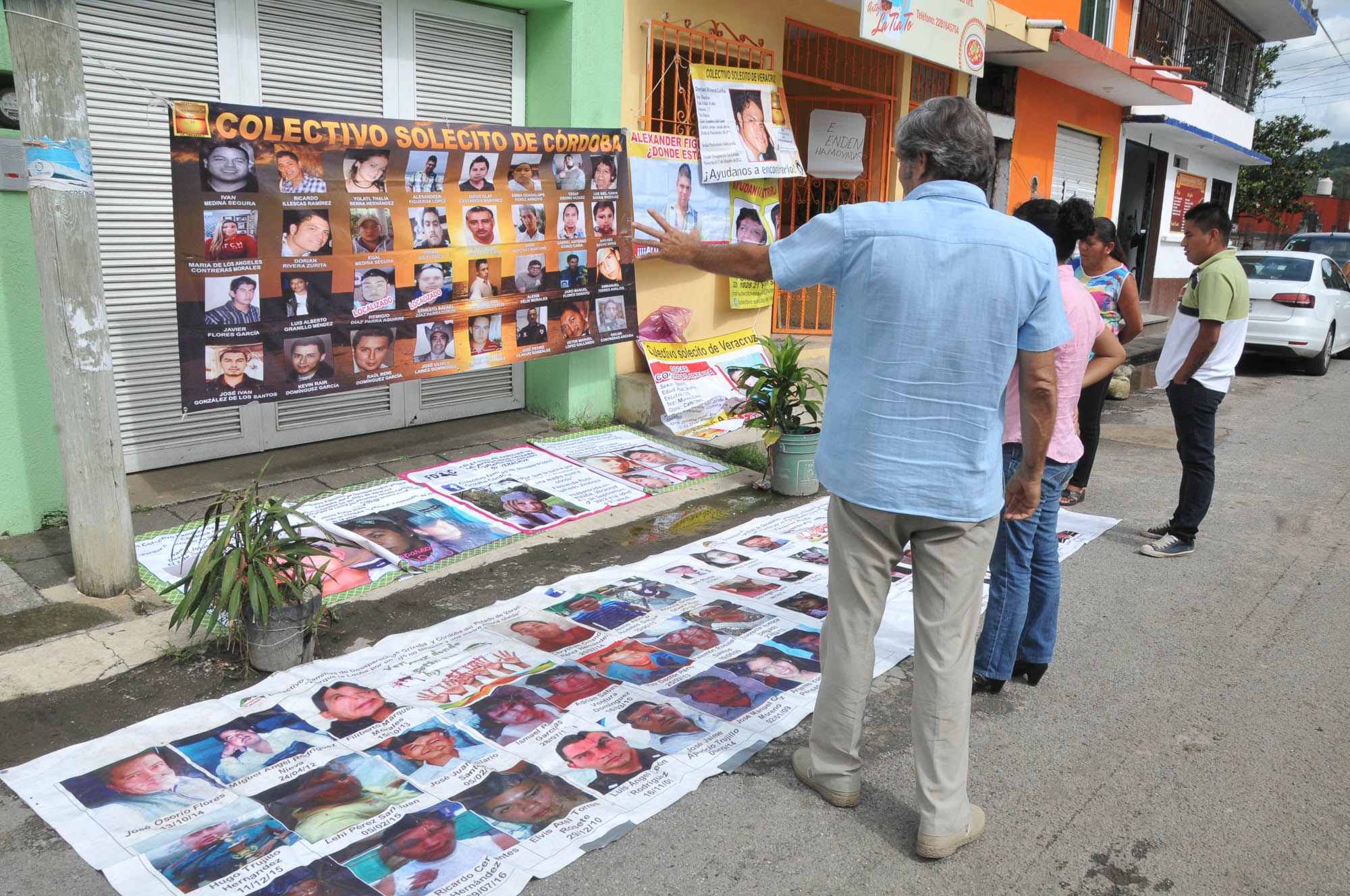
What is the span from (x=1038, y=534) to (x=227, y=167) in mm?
3850

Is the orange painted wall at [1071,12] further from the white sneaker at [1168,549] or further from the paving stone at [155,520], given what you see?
the paving stone at [155,520]

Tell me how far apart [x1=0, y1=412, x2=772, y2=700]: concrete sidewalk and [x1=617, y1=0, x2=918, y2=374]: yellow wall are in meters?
1.36

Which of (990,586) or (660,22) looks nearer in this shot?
(990,586)

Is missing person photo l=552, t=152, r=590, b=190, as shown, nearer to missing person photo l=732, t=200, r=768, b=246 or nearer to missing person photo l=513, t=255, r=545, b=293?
missing person photo l=513, t=255, r=545, b=293

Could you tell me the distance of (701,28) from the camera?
7332 millimetres

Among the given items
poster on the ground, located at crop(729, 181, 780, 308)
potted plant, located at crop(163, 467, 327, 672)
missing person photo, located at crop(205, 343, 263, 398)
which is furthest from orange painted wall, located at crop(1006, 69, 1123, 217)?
potted plant, located at crop(163, 467, 327, 672)

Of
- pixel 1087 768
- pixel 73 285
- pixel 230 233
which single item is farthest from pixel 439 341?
pixel 1087 768

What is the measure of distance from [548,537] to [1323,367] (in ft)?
37.9

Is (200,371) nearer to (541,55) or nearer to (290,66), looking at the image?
(290,66)

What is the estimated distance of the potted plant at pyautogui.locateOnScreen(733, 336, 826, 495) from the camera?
19.0 feet

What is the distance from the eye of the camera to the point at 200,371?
14.7ft

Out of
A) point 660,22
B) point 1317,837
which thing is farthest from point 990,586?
point 660,22

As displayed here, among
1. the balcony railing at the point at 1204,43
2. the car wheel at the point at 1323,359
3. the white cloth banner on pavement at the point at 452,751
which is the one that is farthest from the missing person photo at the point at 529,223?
the balcony railing at the point at 1204,43

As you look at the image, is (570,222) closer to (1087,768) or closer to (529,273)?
(529,273)
